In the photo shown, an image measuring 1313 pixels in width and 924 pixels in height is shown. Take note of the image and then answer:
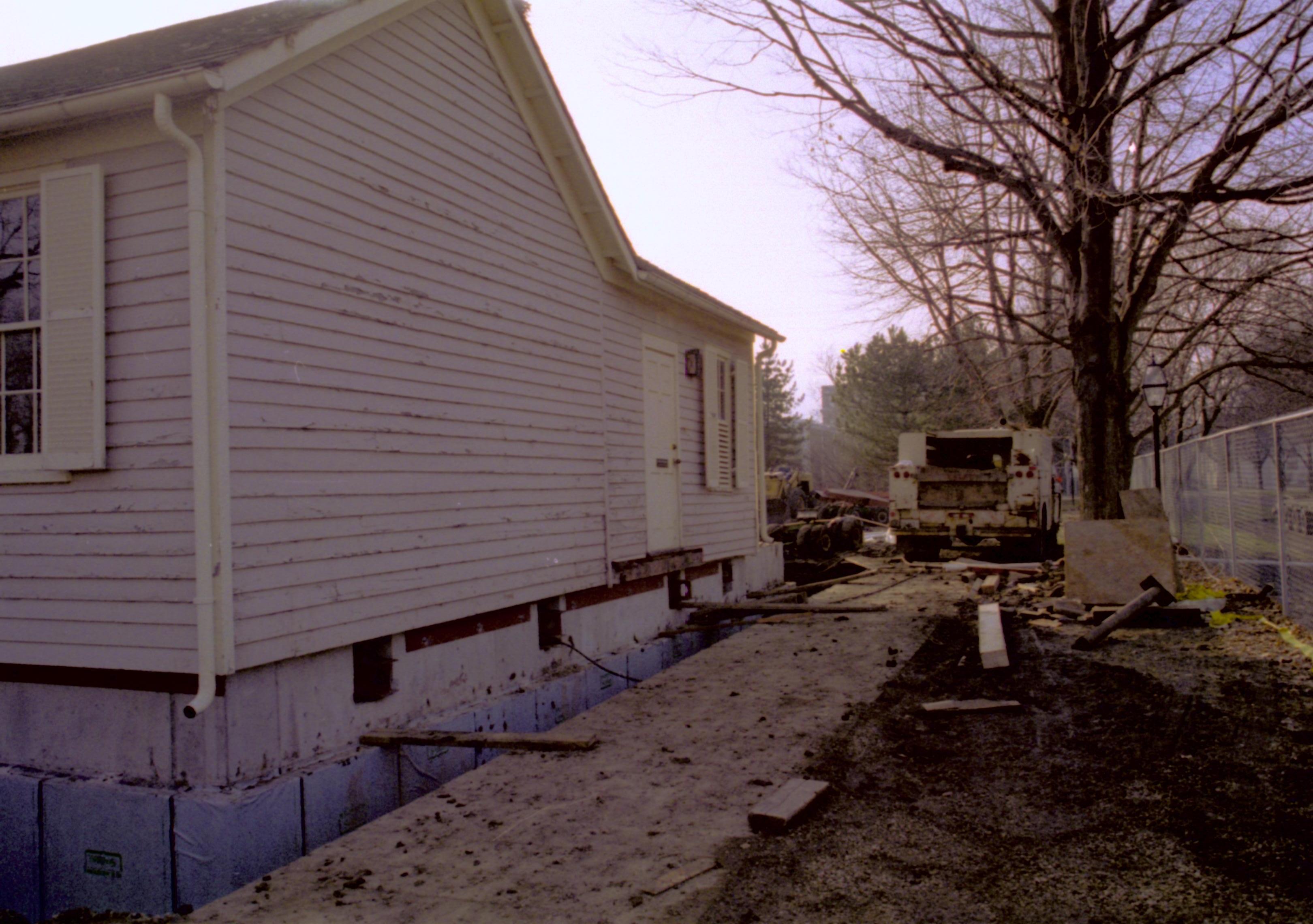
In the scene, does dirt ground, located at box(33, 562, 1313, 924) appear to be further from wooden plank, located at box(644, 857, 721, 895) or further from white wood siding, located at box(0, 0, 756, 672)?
white wood siding, located at box(0, 0, 756, 672)

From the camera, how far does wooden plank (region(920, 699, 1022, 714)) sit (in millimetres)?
5977

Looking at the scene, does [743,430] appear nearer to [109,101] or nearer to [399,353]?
[399,353]

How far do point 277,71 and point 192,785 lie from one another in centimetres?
385

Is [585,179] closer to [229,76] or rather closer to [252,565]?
[229,76]

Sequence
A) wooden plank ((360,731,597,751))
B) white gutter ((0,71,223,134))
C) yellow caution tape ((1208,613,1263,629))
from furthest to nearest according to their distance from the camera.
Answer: yellow caution tape ((1208,613,1263,629)), wooden plank ((360,731,597,751)), white gutter ((0,71,223,134))

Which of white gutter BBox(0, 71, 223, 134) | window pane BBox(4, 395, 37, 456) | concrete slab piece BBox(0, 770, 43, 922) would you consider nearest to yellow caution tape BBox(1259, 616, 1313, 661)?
white gutter BBox(0, 71, 223, 134)

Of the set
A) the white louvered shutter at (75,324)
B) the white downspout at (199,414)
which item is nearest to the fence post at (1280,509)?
the white downspout at (199,414)

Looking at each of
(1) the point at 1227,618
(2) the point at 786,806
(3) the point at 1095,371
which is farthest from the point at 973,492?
(2) the point at 786,806

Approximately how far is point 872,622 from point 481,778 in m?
5.60

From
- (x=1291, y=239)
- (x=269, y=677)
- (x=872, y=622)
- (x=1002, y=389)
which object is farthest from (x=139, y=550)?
(x=1002, y=389)

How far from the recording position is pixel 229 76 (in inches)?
177

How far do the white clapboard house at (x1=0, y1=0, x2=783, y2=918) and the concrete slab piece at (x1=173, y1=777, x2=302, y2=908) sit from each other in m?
0.01

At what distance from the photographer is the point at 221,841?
4.39 meters

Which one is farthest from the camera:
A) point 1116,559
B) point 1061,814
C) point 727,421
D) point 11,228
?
point 727,421
